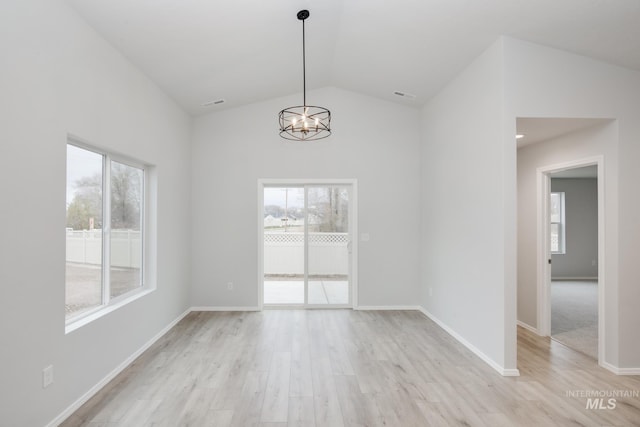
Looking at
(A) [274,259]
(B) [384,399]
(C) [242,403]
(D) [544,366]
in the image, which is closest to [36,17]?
(C) [242,403]

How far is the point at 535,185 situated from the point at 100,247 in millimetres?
4912

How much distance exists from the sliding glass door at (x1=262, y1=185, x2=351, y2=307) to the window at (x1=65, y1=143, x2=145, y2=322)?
2.01 metres

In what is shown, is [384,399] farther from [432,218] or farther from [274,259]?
[274,259]

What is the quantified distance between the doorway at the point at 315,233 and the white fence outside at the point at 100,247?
191cm

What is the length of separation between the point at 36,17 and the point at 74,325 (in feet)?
→ 7.16

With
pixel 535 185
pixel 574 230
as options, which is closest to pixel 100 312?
pixel 535 185

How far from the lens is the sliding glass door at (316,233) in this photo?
17.4 ft

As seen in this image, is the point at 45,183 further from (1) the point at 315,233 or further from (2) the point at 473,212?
(2) the point at 473,212

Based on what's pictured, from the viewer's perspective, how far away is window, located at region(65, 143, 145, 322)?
2688 mm

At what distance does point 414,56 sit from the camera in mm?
3758

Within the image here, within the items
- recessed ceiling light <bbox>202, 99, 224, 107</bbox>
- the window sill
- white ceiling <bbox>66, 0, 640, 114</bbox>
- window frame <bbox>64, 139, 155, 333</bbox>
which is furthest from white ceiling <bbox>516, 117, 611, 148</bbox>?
the window sill

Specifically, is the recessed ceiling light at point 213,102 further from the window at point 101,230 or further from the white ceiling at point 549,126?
the white ceiling at point 549,126

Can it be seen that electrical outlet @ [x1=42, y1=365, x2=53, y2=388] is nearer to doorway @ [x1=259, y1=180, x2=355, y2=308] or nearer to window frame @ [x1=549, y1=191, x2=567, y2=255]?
doorway @ [x1=259, y1=180, x2=355, y2=308]

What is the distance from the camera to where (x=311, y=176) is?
17.2ft
